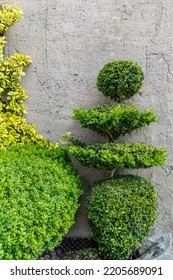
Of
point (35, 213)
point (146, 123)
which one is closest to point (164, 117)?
point (146, 123)

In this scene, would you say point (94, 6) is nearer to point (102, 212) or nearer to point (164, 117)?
point (164, 117)

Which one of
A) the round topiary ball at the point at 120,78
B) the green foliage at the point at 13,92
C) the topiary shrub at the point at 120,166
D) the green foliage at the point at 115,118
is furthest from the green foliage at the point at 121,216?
the green foliage at the point at 13,92

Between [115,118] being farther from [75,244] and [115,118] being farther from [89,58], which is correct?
[75,244]

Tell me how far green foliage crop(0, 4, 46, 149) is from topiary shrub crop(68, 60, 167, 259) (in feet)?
2.10

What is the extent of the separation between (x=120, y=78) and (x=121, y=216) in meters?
1.06

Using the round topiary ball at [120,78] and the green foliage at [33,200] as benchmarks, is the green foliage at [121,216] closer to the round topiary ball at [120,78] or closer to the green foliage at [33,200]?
the green foliage at [33,200]

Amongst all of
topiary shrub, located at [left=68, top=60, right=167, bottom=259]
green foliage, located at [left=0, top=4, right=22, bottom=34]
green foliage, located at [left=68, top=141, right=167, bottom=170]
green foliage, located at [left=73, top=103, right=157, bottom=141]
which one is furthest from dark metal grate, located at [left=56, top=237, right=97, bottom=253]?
green foliage, located at [left=0, top=4, right=22, bottom=34]

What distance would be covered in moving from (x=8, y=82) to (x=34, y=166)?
40.8 inches

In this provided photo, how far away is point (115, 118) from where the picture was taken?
9.28ft

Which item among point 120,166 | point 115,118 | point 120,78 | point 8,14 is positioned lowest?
point 120,166

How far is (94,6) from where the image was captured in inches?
133

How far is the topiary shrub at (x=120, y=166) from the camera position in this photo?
9.05 feet

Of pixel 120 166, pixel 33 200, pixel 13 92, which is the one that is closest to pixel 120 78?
pixel 120 166

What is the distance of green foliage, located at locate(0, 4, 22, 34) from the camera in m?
3.38
